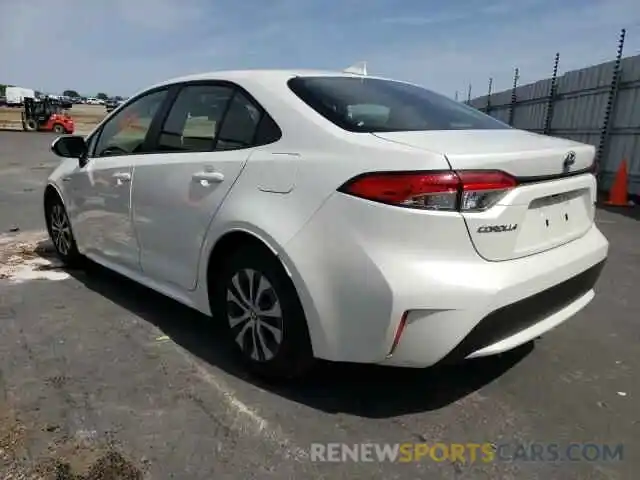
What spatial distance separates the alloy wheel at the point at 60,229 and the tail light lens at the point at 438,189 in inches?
130

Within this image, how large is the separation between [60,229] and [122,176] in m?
1.52

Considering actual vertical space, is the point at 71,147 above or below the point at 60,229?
above

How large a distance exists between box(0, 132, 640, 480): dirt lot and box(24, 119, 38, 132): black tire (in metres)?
34.1

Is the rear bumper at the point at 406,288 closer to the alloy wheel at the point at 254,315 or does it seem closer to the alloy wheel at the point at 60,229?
the alloy wheel at the point at 254,315

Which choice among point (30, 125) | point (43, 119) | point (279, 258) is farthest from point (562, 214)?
point (30, 125)

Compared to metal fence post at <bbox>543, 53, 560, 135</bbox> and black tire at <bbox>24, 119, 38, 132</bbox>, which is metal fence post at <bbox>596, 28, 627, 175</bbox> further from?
black tire at <bbox>24, 119, 38, 132</bbox>

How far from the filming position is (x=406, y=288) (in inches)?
85.4

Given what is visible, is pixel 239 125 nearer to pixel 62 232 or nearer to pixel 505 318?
pixel 505 318

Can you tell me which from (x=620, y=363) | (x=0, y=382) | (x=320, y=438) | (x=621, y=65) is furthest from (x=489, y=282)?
(x=621, y=65)

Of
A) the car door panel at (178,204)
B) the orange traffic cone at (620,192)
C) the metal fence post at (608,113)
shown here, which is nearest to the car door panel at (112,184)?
the car door panel at (178,204)

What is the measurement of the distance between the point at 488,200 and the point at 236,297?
4.47 ft

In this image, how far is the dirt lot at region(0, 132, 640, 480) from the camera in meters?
2.17

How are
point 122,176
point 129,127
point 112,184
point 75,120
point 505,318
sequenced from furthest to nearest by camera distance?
point 75,120 → point 129,127 → point 112,184 → point 122,176 → point 505,318

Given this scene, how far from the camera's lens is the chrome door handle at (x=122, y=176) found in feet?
11.7
